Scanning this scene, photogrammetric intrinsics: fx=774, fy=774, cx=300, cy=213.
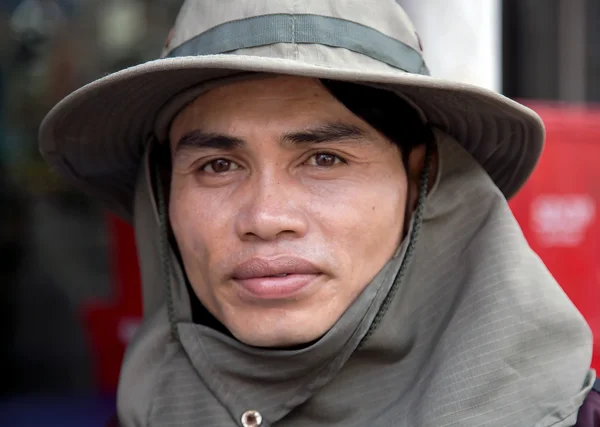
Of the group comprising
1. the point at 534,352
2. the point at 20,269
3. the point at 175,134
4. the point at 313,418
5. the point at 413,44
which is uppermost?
the point at 413,44

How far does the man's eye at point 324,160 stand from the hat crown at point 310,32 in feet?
0.67

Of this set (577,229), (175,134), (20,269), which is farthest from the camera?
(20,269)

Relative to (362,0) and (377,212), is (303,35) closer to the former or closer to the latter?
(362,0)

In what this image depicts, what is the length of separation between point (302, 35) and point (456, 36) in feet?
3.37

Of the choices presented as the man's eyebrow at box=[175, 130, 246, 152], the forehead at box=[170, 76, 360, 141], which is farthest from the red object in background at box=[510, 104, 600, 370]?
the man's eyebrow at box=[175, 130, 246, 152]

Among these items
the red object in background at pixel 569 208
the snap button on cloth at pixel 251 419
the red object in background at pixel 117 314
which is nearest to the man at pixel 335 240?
the snap button on cloth at pixel 251 419

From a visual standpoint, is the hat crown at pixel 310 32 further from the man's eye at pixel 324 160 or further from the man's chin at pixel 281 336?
the man's chin at pixel 281 336

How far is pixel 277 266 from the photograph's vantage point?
1.57 metres

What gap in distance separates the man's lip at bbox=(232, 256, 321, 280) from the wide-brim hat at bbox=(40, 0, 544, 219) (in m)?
0.37

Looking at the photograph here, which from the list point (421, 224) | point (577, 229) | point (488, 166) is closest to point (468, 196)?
point (421, 224)

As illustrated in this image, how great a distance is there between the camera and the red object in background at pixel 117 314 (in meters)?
3.04

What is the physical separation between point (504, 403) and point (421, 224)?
43 centimetres

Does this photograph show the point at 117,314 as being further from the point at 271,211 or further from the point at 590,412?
the point at 590,412

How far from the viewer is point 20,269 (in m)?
5.30
